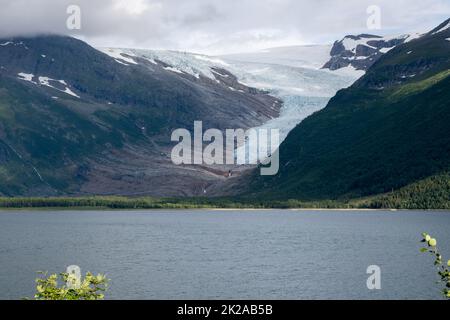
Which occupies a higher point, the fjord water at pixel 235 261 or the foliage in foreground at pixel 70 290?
the fjord water at pixel 235 261

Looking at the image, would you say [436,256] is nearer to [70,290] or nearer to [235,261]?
[70,290]

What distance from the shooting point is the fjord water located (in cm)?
9175

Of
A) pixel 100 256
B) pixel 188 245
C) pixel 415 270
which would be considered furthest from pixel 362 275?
pixel 188 245

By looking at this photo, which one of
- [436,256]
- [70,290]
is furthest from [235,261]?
[436,256]

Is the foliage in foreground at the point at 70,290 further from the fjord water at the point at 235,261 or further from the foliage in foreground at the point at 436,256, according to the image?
the fjord water at the point at 235,261

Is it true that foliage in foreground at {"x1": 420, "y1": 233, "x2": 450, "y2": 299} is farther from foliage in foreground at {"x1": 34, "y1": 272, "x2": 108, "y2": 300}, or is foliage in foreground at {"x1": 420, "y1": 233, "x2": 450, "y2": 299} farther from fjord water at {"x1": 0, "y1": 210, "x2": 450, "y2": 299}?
fjord water at {"x1": 0, "y1": 210, "x2": 450, "y2": 299}

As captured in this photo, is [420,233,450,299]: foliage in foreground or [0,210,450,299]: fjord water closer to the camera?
[420,233,450,299]: foliage in foreground

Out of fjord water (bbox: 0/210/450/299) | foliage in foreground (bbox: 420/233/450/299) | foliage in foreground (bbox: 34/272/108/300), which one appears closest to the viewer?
foliage in foreground (bbox: 420/233/450/299)

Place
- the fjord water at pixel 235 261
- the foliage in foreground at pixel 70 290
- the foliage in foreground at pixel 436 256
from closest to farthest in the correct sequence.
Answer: the foliage in foreground at pixel 436 256
the foliage in foreground at pixel 70 290
the fjord water at pixel 235 261

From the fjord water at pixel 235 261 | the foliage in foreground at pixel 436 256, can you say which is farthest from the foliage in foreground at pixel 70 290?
the fjord water at pixel 235 261

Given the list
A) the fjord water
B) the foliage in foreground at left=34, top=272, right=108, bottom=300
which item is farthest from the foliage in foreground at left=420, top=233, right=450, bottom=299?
the fjord water

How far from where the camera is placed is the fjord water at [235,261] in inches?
3612
